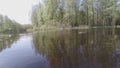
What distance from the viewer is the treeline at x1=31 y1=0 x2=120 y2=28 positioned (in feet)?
183

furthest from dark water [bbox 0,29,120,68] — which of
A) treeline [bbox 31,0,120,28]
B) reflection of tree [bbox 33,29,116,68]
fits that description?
treeline [bbox 31,0,120,28]

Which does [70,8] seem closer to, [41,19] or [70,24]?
[70,24]

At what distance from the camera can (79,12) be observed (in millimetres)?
60906

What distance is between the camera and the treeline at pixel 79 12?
183 ft

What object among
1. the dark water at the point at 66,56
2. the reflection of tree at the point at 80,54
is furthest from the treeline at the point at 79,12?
the dark water at the point at 66,56

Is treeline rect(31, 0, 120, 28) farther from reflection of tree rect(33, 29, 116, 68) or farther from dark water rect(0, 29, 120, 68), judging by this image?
dark water rect(0, 29, 120, 68)

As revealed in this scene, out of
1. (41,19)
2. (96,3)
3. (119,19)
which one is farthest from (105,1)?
(41,19)

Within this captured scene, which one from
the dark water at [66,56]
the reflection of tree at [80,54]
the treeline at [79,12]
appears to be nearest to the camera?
the reflection of tree at [80,54]

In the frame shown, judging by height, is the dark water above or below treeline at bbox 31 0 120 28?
below

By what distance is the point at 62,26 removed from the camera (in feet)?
175

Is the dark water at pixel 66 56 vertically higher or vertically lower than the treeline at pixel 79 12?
lower

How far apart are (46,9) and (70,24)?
32.8ft

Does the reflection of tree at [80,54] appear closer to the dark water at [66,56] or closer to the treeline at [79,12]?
the dark water at [66,56]

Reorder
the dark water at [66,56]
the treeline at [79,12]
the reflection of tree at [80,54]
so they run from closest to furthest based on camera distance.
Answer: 1. the reflection of tree at [80,54]
2. the dark water at [66,56]
3. the treeline at [79,12]
